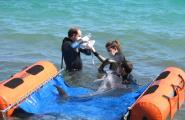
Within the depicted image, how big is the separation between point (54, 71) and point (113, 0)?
13106mm

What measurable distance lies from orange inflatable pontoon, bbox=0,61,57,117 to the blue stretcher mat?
14cm

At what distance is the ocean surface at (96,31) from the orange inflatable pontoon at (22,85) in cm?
49

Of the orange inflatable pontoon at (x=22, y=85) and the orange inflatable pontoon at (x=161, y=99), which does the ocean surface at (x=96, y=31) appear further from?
the orange inflatable pontoon at (x=161, y=99)

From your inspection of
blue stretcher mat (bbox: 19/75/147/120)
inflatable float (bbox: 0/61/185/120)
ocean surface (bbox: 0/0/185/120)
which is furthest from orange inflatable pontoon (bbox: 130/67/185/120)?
ocean surface (bbox: 0/0/185/120)

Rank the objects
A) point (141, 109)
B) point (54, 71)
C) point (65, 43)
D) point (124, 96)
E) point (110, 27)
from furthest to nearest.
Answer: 1. point (110, 27)
2. point (65, 43)
3. point (54, 71)
4. point (124, 96)
5. point (141, 109)

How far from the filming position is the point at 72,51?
376 inches

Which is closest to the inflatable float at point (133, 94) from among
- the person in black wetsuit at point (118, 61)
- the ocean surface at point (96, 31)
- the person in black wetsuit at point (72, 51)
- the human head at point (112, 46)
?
the ocean surface at point (96, 31)

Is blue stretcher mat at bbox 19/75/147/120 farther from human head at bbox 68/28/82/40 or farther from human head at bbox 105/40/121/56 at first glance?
human head at bbox 68/28/82/40

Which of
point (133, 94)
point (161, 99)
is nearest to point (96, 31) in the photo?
point (133, 94)

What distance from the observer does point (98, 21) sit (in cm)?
1673

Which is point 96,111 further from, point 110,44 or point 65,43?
point 65,43

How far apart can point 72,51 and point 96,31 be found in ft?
17.6

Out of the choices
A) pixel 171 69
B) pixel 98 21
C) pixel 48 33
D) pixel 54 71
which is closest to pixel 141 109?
pixel 171 69

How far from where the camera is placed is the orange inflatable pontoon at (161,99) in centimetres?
653
